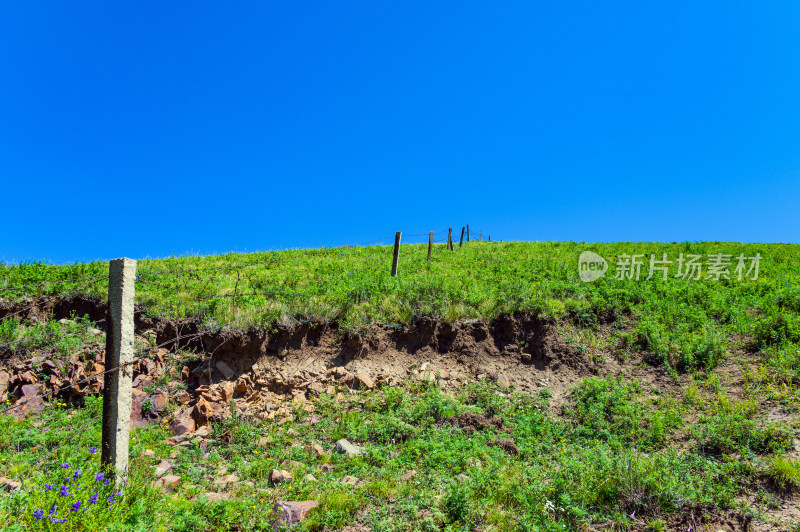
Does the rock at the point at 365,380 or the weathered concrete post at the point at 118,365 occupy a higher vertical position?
the weathered concrete post at the point at 118,365

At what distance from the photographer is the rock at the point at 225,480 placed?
18.8 ft

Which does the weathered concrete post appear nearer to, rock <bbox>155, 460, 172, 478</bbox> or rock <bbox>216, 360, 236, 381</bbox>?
rock <bbox>155, 460, 172, 478</bbox>

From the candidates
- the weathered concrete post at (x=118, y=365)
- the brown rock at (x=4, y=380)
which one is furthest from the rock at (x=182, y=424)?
the brown rock at (x=4, y=380)

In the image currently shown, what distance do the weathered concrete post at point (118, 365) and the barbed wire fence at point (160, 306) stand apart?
0.4 inches

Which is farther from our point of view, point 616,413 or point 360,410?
point 360,410

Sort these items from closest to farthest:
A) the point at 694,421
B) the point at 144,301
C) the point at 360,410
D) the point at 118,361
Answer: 1. the point at 118,361
2. the point at 694,421
3. the point at 360,410
4. the point at 144,301

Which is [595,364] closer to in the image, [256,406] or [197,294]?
[256,406]

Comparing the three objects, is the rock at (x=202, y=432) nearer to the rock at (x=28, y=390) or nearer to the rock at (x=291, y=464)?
the rock at (x=291, y=464)

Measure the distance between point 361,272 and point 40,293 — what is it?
9.16 metres

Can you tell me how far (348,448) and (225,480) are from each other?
1888mm

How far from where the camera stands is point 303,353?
368 inches

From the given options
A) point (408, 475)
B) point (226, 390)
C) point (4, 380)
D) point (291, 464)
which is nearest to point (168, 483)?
point (291, 464)

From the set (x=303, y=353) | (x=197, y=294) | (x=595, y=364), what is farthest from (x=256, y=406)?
(x=595, y=364)

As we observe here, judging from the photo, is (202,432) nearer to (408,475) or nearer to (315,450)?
(315,450)
